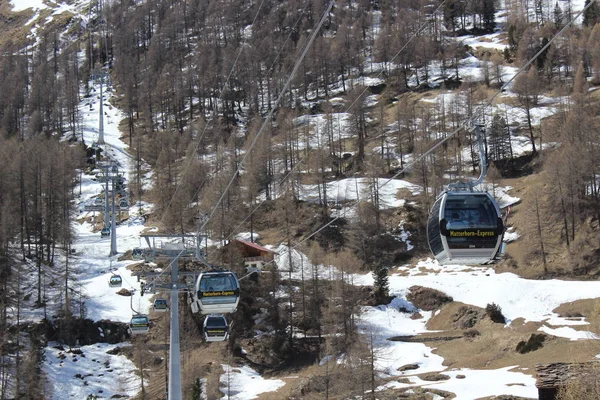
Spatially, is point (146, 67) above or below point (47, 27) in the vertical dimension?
below

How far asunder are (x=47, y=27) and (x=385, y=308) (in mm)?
166903

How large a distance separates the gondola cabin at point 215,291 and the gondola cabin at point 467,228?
418 inches

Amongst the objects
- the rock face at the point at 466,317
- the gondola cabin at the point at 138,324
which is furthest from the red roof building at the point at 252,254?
the gondola cabin at the point at 138,324

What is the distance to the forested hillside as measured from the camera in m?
55.2

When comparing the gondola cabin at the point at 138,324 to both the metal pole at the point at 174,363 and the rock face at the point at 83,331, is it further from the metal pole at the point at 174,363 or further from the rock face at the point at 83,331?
the rock face at the point at 83,331

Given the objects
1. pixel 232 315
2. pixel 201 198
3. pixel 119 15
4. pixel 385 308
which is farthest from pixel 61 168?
pixel 119 15

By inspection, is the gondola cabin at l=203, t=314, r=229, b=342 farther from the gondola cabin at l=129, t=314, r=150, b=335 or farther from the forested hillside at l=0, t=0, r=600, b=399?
the gondola cabin at l=129, t=314, r=150, b=335

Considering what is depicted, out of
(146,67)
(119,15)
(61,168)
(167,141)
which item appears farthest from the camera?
(119,15)

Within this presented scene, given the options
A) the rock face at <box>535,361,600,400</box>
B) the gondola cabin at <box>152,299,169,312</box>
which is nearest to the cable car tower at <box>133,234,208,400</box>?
the gondola cabin at <box>152,299,169,312</box>

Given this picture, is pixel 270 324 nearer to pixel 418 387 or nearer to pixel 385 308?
pixel 385 308

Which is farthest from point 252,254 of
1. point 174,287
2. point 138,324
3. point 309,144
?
point 309,144

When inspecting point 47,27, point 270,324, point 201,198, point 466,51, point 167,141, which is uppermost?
point 47,27

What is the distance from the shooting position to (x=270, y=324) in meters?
55.6

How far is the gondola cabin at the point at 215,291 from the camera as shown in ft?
90.7
